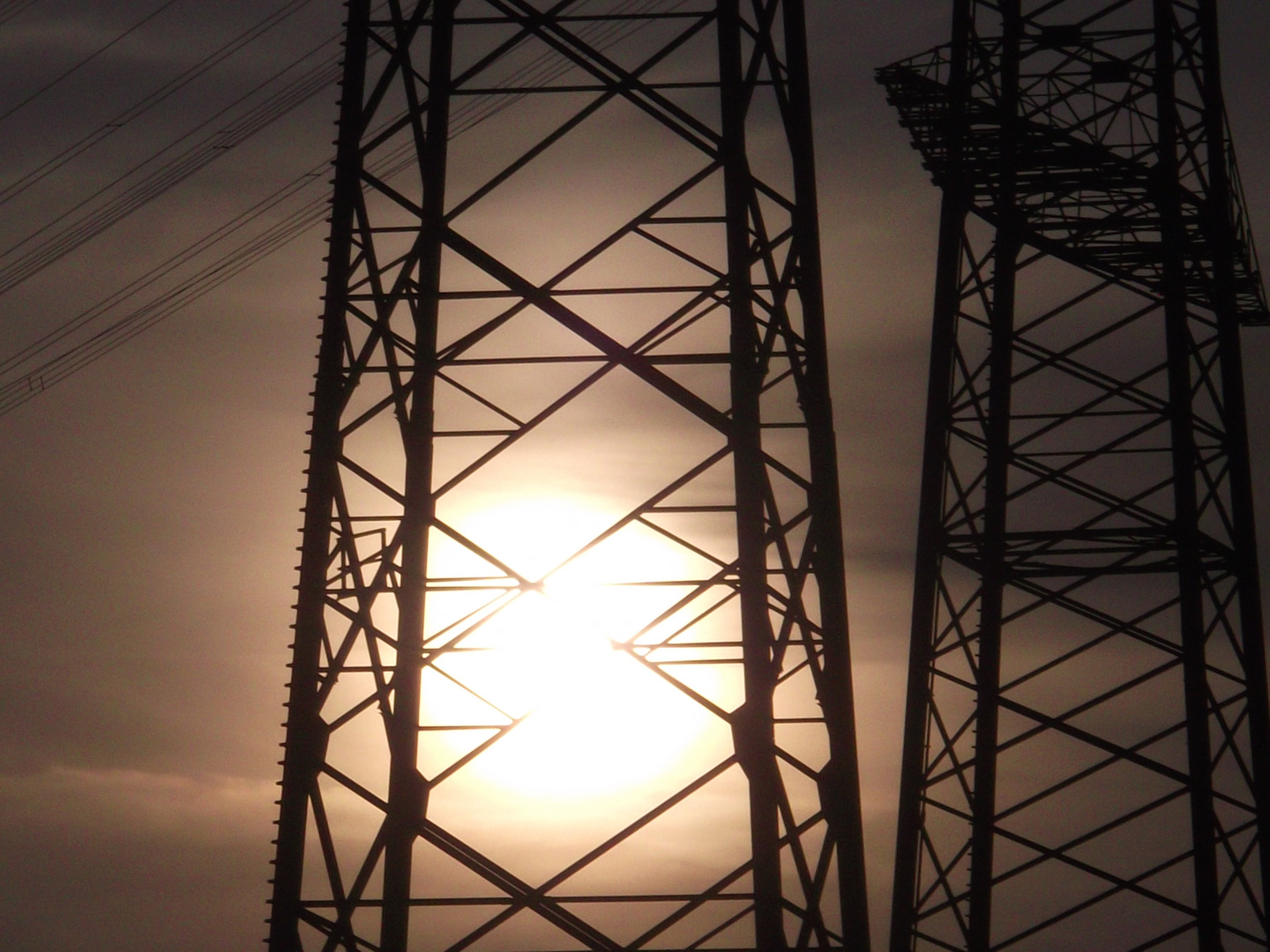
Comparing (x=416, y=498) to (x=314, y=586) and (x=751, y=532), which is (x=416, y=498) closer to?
(x=314, y=586)

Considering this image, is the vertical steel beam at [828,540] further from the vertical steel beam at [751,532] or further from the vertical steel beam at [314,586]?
the vertical steel beam at [314,586]

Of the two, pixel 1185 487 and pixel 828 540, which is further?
pixel 1185 487

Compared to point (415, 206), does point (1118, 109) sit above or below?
above

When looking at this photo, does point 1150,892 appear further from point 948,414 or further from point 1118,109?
point 1118,109

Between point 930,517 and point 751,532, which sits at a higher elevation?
point 930,517

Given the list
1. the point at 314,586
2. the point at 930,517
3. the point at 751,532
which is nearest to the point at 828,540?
the point at 751,532

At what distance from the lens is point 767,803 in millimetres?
11930

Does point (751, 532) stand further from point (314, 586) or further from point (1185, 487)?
point (1185, 487)

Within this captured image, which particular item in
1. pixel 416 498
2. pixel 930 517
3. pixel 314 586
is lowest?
pixel 314 586

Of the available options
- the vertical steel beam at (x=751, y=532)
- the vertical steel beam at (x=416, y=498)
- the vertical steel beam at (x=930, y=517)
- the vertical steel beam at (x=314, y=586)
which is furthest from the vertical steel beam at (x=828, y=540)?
the vertical steel beam at (x=930, y=517)

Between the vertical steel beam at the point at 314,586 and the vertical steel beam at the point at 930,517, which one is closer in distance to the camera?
the vertical steel beam at the point at 314,586

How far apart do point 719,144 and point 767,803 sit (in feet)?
15.1

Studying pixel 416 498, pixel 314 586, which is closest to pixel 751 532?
pixel 416 498

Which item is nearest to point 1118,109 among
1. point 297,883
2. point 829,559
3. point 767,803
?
point 829,559
